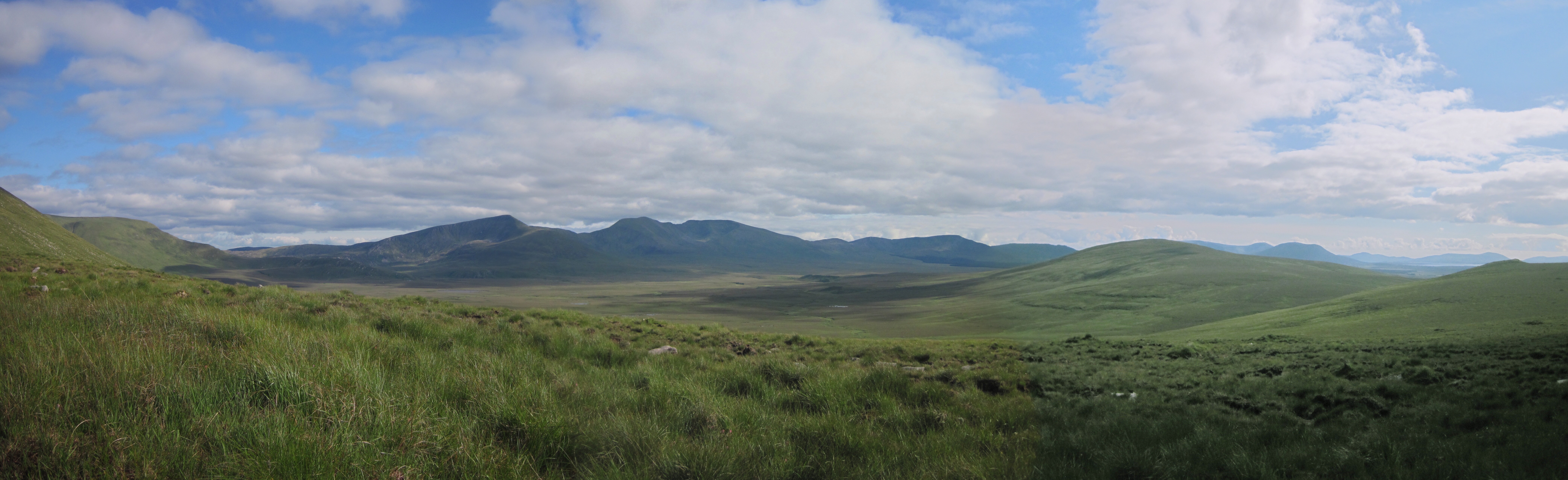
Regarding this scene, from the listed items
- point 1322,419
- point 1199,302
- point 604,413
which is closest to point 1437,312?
point 1322,419

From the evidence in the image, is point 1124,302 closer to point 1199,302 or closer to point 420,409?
point 1199,302

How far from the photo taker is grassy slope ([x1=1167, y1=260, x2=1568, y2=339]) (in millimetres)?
28875

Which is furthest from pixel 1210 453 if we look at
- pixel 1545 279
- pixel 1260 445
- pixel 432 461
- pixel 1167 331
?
pixel 1167 331

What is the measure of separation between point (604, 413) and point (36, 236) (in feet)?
733

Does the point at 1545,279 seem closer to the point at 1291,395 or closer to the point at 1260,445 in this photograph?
the point at 1291,395

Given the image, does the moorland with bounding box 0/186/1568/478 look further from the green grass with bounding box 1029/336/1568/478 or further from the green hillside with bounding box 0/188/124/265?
the green hillside with bounding box 0/188/124/265

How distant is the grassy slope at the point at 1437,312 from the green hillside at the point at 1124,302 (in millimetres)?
18739

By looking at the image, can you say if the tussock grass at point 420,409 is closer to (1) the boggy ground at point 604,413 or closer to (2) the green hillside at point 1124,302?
(1) the boggy ground at point 604,413

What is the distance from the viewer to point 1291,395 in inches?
403

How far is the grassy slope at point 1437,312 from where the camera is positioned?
28.9 metres

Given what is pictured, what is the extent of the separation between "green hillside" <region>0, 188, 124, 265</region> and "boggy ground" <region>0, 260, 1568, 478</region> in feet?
510

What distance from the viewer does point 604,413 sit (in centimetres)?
554

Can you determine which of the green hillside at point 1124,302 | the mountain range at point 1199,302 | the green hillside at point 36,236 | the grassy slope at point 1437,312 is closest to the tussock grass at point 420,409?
the mountain range at point 1199,302

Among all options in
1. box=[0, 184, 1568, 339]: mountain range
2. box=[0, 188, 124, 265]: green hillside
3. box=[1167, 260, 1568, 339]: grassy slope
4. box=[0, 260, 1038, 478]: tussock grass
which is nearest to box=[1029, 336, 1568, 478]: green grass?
box=[0, 260, 1038, 478]: tussock grass
